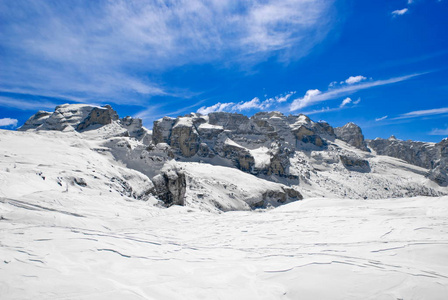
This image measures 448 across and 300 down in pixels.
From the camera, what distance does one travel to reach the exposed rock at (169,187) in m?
24.5

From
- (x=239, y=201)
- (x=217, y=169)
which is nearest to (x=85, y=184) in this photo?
(x=239, y=201)

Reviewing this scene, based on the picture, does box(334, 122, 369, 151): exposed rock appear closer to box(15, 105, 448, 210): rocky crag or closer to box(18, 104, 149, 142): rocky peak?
box(15, 105, 448, 210): rocky crag

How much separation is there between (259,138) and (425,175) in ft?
273

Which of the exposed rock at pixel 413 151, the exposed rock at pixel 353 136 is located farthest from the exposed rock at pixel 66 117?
the exposed rock at pixel 413 151

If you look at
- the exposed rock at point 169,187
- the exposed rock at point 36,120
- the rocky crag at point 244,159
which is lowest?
the exposed rock at point 169,187

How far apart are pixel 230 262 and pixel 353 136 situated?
630ft

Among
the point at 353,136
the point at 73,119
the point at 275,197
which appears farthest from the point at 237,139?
the point at 353,136

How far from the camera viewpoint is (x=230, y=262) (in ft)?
15.8

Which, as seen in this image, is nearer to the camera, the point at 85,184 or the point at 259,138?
the point at 85,184

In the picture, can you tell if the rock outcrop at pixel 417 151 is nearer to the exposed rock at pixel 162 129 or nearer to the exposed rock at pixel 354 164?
the exposed rock at pixel 354 164

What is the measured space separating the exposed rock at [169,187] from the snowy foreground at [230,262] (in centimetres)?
1651

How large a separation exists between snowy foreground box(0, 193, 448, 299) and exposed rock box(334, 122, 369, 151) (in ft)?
597

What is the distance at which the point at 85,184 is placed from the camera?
15922mm

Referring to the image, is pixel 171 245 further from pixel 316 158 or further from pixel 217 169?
pixel 316 158
